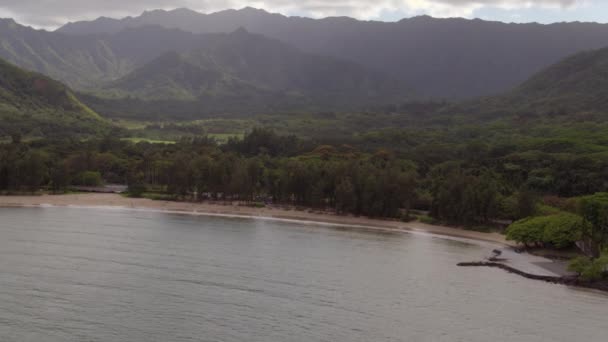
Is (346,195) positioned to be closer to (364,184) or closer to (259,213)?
(364,184)

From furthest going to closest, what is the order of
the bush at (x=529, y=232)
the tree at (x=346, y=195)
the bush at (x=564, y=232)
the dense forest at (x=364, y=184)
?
the tree at (x=346, y=195) < the dense forest at (x=364, y=184) < the bush at (x=529, y=232) < the bush at (x=564, y=232)

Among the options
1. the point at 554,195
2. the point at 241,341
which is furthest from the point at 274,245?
the point at 554,195

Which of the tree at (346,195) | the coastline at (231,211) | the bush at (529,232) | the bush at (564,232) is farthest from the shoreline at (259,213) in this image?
the bush at (564,232)

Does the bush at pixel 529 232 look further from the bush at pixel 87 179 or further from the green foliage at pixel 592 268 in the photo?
the bush at pixel 87 179

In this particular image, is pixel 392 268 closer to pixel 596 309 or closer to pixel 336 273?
pixel 336 273

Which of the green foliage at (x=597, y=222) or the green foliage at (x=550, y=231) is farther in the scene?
the green foliage at (x=550, y=231)

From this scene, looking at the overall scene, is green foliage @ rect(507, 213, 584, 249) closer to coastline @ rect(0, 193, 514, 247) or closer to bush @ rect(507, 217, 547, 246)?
bush @ rect(507, 217, 547, 246)

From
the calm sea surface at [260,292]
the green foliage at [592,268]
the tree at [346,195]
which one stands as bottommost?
Answer: the calm sea surface at [260,292]

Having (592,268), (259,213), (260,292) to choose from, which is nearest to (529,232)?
(592,268)
